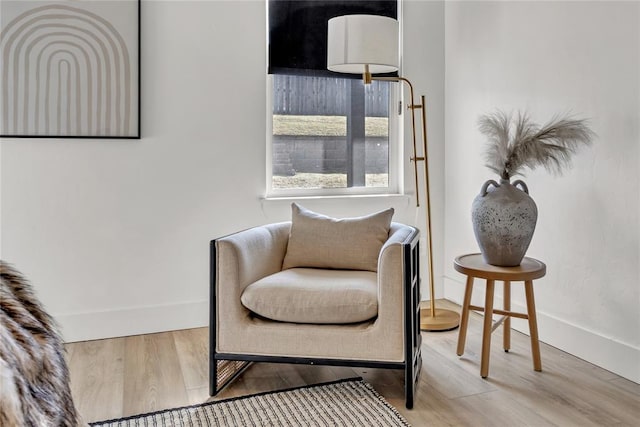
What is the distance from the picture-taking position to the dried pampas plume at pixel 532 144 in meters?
2.28

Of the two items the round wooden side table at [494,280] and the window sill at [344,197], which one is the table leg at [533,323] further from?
the window sill at [344,197]

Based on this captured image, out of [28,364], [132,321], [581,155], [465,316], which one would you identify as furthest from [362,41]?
[28,364]

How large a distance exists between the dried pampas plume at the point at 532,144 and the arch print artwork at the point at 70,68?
1.87 m

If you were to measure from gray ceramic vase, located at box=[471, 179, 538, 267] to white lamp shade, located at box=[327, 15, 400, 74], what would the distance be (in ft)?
2.88

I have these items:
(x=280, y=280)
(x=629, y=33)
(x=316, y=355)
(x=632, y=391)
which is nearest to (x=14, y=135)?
(x=280, y=280)

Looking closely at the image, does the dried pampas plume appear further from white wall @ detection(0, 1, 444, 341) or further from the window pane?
white wall @ detection(0, 1, 444, 341)

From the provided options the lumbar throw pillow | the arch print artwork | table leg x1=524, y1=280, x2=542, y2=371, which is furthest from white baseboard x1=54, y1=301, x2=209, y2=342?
table leg x1=524, y1=280, x2=542, y2=371

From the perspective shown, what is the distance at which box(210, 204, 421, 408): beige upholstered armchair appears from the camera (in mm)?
1987

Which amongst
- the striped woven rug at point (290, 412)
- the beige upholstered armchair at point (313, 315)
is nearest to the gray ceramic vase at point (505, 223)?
the beige upholstered armchair at point (313, 315)

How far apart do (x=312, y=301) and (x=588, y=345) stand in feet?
4.63

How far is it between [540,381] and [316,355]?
100cm

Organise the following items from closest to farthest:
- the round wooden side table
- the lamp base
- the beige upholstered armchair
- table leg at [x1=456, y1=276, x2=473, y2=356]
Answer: the beige upholstered armchair < the round wooden side table < table leg at [x1=456, y1=276, x2=473, y2=356] < the lamp base

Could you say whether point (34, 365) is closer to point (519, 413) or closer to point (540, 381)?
point (519, 413)

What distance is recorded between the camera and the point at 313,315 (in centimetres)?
203
